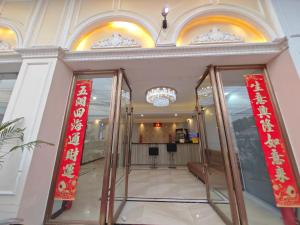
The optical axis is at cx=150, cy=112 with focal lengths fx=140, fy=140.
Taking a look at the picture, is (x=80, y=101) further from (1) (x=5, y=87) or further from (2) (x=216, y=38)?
(2) (x=216, y=38)

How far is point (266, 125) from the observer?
2.20m

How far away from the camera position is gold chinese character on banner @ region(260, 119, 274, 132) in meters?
2.17

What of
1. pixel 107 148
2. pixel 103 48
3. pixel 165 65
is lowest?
pixel 107 148

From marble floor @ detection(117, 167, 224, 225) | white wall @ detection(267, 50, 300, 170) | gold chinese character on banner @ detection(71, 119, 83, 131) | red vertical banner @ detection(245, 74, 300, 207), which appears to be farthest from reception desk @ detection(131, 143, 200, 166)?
gold chinese character on banner @ detection(71, 119, 83, 131)

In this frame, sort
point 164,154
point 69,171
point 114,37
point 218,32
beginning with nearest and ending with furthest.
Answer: point 69,171 → point 218,32 → point 114,37 → point 164,154

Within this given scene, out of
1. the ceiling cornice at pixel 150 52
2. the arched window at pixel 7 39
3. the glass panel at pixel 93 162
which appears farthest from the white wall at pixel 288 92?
the arched window at pixel 7 39

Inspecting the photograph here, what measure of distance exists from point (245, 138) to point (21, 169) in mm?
3266

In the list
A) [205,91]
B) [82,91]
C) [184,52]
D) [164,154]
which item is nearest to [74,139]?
[82,91]

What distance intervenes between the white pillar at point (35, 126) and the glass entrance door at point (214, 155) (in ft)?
8.53

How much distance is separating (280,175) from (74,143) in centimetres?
313

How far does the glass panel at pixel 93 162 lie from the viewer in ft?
6.85

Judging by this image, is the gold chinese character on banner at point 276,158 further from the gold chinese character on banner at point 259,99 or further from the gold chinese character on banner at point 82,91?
the gold chinese character on banner at point 82,91

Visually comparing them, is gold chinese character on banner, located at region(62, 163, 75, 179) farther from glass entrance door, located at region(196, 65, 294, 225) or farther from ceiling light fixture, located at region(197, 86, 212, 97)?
ceiling light fixture, located at region(197, 86, 212, 97)

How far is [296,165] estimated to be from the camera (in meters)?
1.95
